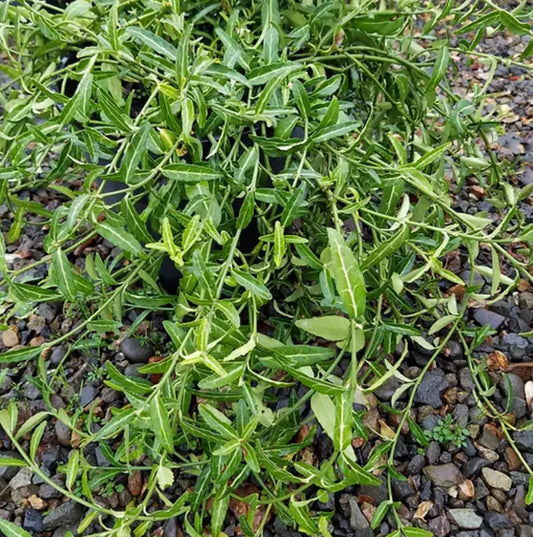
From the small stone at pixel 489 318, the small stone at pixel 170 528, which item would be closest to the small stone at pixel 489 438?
the small stone at pixel 489 318

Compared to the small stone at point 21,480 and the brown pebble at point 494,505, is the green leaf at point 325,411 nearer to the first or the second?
the brown pebble at point 494,505

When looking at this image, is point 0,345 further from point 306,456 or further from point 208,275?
point 208,275

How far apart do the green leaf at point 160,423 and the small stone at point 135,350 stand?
0.56 metres

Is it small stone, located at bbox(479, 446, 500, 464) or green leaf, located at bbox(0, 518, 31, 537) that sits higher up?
green leaf, located at bbox(0, 518, 31, 537)

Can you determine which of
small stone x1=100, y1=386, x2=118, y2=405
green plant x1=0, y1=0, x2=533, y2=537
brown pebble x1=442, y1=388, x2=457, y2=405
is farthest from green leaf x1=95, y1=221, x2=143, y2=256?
brown pebble x1=442, y1=388, x2=457, y2=405

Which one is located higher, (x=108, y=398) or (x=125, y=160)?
(x=125, y=160)

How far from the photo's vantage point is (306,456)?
1.09 m

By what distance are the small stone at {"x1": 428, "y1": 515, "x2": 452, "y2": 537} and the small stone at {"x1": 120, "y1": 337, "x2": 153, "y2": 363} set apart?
619 millimetres

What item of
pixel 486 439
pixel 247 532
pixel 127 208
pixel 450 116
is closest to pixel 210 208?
pixel 127 208

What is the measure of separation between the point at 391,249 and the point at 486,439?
1.80 ft

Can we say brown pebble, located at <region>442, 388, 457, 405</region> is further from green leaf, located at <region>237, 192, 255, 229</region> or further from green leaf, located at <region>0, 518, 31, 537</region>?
green leaf, located at <region>0, 518, 31, 537</region>

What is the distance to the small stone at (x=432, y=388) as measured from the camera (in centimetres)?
117

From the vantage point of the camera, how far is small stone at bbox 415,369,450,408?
117 centimetres

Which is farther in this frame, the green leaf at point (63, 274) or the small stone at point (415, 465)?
the small stone at point (415, 465)
